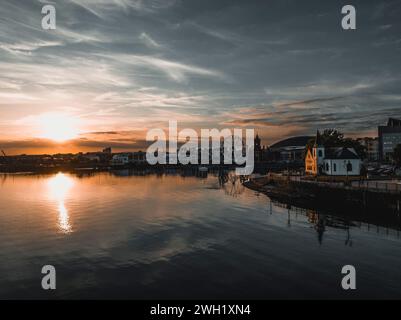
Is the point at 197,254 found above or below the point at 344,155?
below

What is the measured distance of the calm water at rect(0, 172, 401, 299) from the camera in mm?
25203

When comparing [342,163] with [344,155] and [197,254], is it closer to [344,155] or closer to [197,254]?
[344,155]

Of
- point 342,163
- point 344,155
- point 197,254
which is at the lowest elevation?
point 197,254

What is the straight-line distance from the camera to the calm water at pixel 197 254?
82.7 ft

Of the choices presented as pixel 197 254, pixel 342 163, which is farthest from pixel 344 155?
pixel 197 254

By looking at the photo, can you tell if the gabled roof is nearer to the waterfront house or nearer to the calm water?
the waterfront house

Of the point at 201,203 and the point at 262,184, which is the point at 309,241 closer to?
the point at 201,203

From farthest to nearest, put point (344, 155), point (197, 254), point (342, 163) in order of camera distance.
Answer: point (344, 155) → point (342, 163) → point (197, 254)

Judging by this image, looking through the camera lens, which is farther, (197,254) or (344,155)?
(344,155)

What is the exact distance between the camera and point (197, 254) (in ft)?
111

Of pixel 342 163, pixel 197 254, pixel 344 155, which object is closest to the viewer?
pixel 197 254

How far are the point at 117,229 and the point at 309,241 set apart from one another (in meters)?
24.3

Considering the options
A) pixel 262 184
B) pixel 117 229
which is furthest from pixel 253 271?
pixel 262 184
